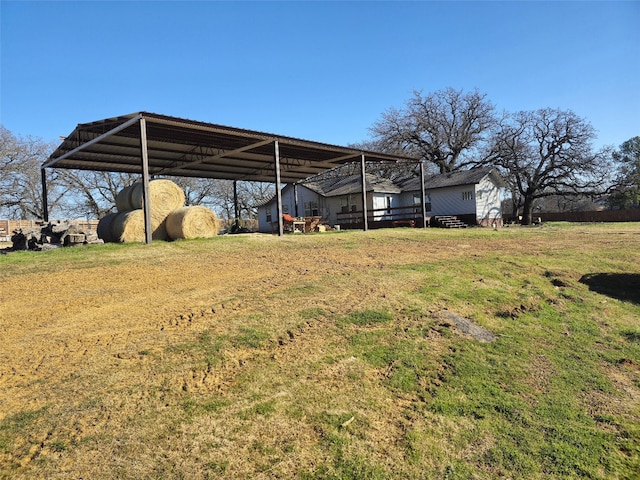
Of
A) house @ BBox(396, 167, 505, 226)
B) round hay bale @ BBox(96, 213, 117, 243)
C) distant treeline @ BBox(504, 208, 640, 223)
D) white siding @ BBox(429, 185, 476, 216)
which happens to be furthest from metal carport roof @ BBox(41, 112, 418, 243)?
distant treeline @ BBox(504, 208, 640, 223)

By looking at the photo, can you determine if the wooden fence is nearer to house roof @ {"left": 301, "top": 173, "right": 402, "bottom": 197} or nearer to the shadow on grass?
house roof @ {"left": 301, "top": 173, "right": 402, "bottom": 197}

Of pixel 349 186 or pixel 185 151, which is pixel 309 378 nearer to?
pixel 185 151

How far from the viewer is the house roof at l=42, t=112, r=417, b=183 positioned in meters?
14.9

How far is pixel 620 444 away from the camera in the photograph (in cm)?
332

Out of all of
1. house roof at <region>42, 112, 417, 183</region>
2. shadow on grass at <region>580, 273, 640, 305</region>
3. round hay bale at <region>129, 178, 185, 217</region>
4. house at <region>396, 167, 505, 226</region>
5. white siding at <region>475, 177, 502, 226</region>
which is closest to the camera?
shadow on grass at <region>580, 273, 640, 305</region>

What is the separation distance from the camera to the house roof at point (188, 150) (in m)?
14.9

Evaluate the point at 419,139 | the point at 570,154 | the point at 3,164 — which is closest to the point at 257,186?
the point at 419,139

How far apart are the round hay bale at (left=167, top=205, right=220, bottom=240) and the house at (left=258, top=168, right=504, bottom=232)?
15968 mm

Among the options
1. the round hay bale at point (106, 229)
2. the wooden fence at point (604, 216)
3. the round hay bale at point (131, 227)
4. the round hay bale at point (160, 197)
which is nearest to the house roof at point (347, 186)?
the round hay bale at point (160, 197)

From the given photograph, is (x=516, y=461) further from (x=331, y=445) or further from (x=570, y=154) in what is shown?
(x=570, y=154)

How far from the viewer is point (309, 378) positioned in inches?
151

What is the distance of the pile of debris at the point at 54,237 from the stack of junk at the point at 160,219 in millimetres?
1030

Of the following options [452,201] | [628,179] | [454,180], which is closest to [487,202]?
[452,201]

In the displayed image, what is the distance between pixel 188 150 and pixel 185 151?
0.57ft
